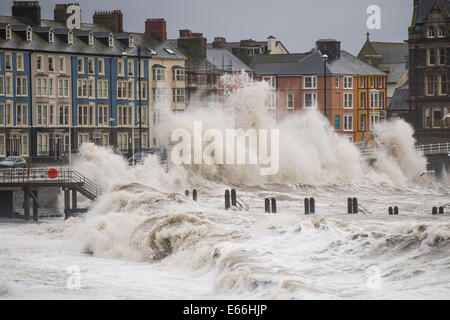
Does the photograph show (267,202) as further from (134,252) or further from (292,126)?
(292,126)

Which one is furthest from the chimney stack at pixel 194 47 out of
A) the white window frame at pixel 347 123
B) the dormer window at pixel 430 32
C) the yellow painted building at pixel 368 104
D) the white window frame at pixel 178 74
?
the dormer window at pixel 430 32

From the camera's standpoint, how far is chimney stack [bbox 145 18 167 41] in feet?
320

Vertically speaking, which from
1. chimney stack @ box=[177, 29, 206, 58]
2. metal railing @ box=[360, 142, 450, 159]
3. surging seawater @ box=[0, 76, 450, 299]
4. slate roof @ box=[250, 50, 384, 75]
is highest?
chimney stack @ box=[177, 29, 206, 58]

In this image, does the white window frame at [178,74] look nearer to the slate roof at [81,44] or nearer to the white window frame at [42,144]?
the slate roof at [81,44]

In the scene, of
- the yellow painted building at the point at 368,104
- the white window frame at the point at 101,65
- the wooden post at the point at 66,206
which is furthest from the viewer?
the yellow painted building at the point at 368,104

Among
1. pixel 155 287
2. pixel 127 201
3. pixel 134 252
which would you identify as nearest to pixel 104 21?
pixel 127 201

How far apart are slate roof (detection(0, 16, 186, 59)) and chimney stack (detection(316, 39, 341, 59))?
16.6m

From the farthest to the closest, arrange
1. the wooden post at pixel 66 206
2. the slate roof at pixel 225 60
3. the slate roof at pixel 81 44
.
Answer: the slate roof at pixel 225 60, the slate roof at pixel 81 44, the wooden post at pixel 66 206

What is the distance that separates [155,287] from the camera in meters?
34.5

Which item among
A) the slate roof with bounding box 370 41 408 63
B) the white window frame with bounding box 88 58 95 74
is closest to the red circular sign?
the white window frame with bounding box 88 58 95 74

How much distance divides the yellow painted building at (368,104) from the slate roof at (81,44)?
66.3 feet

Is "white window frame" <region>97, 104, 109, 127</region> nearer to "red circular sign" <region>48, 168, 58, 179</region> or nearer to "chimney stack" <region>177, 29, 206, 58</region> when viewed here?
"chimney stack" <region>177, 29, 206, 58</region>

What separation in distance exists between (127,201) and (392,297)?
83.0 feet

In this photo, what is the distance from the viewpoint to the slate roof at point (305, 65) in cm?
10431
